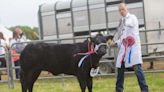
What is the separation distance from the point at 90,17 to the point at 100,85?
694 cm

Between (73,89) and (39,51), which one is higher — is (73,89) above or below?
below

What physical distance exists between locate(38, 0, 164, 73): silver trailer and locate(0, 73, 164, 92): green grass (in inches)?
124

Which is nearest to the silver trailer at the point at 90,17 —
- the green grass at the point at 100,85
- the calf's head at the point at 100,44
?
the green grass at the point at 100,85

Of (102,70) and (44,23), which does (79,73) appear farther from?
(44,23)

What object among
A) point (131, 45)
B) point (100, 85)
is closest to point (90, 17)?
point (100, 85)

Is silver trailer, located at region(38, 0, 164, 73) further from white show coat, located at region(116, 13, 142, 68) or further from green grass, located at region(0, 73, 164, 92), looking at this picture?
white show coat, located at region(116, 13, 142, 68)

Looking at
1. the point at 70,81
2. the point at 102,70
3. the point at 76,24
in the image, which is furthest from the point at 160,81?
the point at 76,24

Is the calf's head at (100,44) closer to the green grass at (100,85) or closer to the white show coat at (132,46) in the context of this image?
the white show coat at (132,46)

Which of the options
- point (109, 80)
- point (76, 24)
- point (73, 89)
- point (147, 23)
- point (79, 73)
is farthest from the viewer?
point (76, 24)

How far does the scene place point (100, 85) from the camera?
1270cm

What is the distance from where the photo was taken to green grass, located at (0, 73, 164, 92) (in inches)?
461

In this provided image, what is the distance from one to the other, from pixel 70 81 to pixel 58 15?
6.31m

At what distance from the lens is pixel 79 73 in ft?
31.4

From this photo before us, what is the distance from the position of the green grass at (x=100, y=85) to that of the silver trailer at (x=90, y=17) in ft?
10.3
